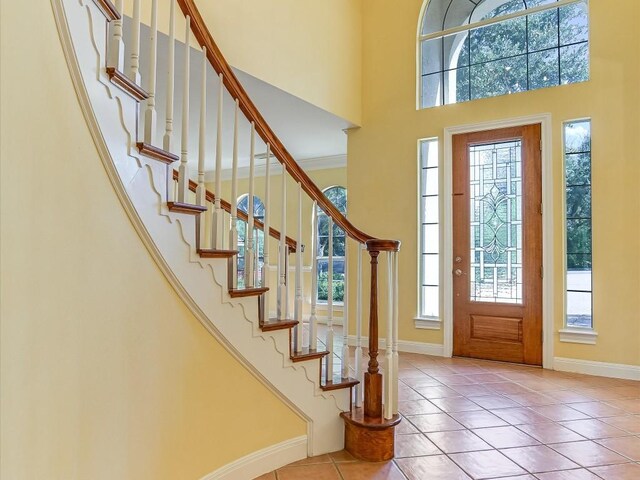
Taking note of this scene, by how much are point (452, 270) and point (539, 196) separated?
41.4 inches

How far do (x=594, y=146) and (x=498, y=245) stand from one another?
116 centimetres

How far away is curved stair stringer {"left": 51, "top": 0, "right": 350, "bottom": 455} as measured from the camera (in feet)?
4.12

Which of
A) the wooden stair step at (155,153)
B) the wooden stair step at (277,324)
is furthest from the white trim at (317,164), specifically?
the wooden stair step at (155,153)

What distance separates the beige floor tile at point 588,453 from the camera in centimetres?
214

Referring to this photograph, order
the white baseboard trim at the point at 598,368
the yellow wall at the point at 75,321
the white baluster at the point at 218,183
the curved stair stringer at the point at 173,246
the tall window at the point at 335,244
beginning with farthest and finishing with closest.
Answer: the tall window at the point at 335,244 → the white baseboard trim at the point at 598,368 → the white baluster at the point at 218,183 → the curved stair stringer at the point at 173,246 → the yellow wall at the point at 75,321

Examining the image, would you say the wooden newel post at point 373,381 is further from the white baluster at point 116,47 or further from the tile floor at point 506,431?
the white baluster at point 116,47

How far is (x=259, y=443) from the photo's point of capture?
198cm

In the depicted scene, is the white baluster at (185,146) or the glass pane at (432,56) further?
the glass pane at (432,56)

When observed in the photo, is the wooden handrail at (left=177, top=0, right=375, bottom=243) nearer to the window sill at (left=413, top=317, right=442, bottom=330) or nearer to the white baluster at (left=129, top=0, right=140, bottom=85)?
the white baluster at (left=129, top=0, right=140, bottom=85)

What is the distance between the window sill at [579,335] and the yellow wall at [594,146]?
5 centimetres

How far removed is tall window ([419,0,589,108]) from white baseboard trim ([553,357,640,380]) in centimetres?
249

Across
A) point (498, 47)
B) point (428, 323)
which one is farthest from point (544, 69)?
point (428, 323)

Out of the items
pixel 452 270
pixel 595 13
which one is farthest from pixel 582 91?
pixel 452 270

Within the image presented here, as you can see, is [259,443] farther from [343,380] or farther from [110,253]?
[110,253]
